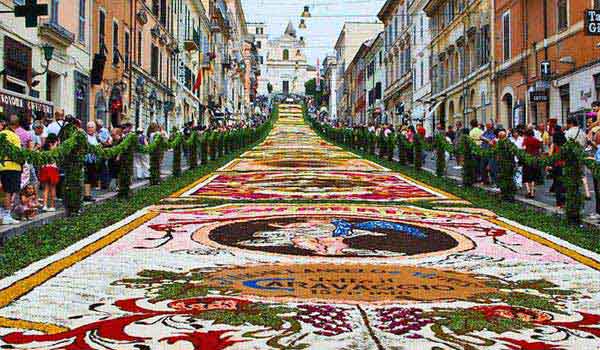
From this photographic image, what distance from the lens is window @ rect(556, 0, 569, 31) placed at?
23078mm

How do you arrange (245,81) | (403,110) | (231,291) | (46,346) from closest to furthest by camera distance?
(46,346), (231,291), (403,110), (245,81)

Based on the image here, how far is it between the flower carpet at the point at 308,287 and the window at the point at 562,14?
14.4 m

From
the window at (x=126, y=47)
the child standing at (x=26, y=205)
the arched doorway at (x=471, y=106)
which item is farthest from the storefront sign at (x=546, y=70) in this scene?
the child standing at (x=26, y=205)

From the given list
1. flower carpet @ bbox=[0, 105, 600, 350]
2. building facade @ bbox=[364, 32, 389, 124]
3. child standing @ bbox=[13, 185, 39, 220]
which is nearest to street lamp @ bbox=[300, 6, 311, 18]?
flower carpet @ bbox=[0, 105, 600, 350]

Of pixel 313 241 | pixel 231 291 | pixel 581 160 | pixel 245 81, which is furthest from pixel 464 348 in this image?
pixel 245 81

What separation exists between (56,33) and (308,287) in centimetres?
1639

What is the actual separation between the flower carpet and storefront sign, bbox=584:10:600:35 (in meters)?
5.84

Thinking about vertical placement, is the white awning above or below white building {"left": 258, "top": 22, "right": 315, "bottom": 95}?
below

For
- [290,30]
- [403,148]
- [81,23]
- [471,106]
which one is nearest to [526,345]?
[403,148]

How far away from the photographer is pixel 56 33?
20141mm

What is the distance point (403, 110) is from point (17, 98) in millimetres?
41370

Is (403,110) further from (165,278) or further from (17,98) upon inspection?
(165,278)

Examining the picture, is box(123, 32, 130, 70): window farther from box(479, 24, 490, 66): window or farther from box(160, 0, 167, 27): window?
box(479, 24, 490, 66): window

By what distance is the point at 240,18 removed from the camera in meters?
97.6
